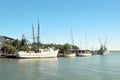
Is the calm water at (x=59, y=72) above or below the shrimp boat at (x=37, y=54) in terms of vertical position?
below

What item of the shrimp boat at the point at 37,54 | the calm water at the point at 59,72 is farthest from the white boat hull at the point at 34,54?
the calm water at the point at 59,72

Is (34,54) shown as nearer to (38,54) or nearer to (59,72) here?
(38,54)

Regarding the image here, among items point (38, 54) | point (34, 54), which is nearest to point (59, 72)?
point (34, 54)

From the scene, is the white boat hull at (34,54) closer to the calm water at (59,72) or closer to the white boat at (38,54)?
the white boat at (38,54)

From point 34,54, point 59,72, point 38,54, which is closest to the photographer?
point 59,72

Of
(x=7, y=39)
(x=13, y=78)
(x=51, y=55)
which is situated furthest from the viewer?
(x=7, y=39)

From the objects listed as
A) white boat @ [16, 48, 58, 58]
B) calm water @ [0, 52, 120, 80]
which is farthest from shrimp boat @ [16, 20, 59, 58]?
calm water @ [0, 52, 120, 80]

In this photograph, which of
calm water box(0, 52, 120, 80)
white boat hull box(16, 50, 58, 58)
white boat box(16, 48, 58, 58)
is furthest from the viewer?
white boat box(16, 48, 58, 58)

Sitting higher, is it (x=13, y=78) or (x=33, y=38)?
(x=33, y=38)

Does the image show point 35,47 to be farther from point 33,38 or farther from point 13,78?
point 13,78

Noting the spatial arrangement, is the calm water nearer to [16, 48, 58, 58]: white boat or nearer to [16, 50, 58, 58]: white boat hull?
[16, 50, 58, 58]: white boat hull

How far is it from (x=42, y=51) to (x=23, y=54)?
12082mm

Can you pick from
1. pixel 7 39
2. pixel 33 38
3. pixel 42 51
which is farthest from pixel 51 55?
pixel 7 39

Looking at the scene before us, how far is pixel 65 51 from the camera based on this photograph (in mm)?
184875
